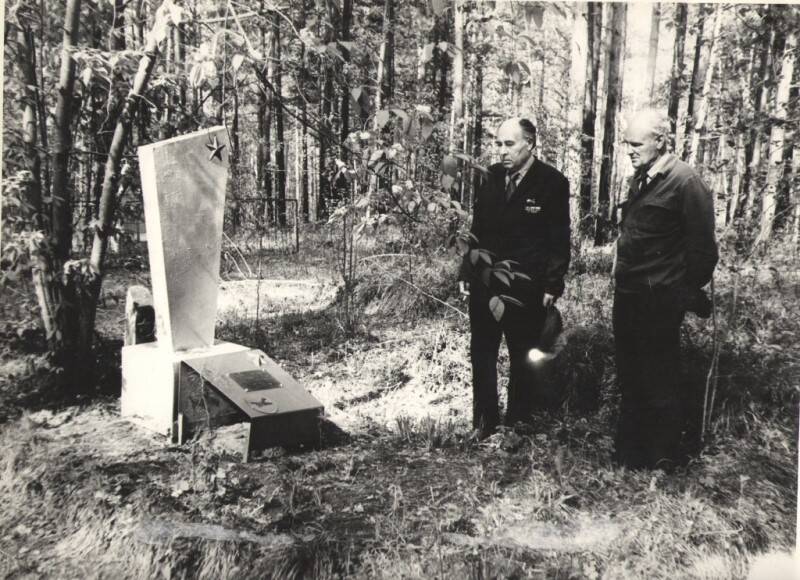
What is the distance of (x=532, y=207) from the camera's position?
11.1 ft

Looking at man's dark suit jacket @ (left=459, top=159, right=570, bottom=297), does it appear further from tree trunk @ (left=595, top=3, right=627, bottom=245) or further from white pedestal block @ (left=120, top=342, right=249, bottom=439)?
tree trunk @ (left=595, top=3, right=627, bottom=245)

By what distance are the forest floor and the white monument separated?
0.16 metres

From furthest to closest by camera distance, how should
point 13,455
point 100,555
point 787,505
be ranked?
point 13,455 → point 787,505 → point 100,555

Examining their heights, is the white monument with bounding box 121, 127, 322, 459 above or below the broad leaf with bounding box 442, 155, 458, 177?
below

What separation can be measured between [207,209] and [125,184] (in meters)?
1.02

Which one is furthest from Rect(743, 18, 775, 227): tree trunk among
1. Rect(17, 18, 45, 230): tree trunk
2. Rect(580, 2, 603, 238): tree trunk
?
Rect(17, 18, 45, 230): tree trunk

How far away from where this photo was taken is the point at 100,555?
8.12 feet

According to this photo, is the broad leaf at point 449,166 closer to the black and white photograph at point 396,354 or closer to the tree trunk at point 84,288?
the black and white photograph at point 396,354

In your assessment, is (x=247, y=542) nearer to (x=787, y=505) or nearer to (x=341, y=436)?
(x=341, y=436)

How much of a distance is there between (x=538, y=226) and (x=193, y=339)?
88.4 inches

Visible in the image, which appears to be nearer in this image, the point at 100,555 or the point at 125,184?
the point at 100,555

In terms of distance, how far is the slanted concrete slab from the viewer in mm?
3395

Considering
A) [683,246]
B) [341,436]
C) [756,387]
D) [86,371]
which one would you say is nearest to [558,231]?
[683,246]

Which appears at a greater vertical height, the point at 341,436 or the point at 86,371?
the point at 86,371
